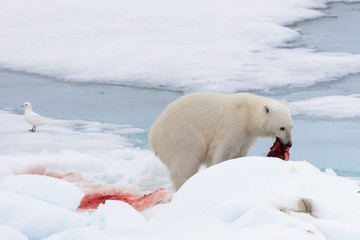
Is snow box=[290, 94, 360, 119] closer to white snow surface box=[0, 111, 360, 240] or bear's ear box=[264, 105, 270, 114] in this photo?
bear's ear box=[264, 105, 270, 114]

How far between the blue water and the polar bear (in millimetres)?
1077

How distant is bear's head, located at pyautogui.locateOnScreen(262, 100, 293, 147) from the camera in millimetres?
3857

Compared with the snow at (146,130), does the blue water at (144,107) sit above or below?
below

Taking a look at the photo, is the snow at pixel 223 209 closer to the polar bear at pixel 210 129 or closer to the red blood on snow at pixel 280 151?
the polar bear at pixel 210 129

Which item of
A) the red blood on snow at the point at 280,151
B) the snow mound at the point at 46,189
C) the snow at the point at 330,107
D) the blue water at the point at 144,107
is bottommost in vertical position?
the blue water at the point at 144,107

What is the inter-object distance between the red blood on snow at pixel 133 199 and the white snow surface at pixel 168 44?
3.54m

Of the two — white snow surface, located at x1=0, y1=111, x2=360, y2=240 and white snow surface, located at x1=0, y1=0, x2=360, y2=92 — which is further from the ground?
white snow surface, located at x1=0, y1=111, x2=360, y2=240

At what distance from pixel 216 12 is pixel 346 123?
23.6 ft

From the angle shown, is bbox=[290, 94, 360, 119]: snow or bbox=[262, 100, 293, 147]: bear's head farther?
bbox=[290, 94, 360, 119]: snow

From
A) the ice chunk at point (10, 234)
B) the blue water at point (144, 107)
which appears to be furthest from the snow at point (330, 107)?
the ice chunk at point (10, 234)

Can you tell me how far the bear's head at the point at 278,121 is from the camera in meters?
3.86

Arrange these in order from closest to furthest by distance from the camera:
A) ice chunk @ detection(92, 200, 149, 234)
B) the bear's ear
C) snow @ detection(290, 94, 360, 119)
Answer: ice chunk @ detection(92, 200, 149, 234) → the bear's ear → snow @ detection(290, 94, 360, 119)

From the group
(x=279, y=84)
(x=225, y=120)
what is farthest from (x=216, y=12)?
(x=225, y=120)

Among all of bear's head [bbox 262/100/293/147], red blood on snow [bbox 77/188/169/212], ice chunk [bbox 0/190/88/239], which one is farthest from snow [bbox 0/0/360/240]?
bear's head [bbox 262/100/293/147]
